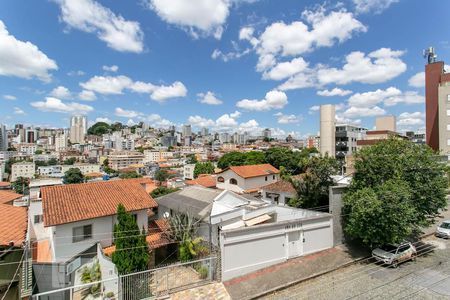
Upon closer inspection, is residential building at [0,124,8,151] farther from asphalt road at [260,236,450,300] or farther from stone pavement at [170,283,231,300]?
asphalt road at [260,236,450,300]

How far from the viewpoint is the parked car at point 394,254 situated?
13.9m

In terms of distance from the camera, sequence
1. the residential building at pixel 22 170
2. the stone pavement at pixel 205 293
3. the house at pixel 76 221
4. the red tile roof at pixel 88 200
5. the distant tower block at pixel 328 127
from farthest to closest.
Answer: the residential building at pixel 22 170
the distant tower block at pixel 328 127
the red tile roof at pixel 88 200
the house at pixel 76 221
the stone pavement at pixel 205 293

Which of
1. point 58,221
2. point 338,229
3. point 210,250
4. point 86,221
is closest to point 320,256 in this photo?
point 338,229

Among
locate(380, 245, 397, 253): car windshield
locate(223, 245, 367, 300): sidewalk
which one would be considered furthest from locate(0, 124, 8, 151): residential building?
locate(380, 245, 397, 253): car windshield

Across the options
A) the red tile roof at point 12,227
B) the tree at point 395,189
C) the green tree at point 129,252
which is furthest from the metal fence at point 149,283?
the tree at point 395,189

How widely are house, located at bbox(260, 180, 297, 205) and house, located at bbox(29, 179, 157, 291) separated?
44.4ft

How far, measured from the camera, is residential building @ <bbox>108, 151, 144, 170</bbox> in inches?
5379

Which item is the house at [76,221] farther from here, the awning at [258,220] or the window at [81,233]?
the awning at [258,220]

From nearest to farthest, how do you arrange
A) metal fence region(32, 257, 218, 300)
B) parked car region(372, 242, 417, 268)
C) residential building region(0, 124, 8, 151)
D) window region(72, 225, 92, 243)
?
metal fence region(32, 257, 218, 300) → parked car region(372, 242, 417, 268) → window region(72, 225, 92, 243) → residential building region(0, 124, 8, 151)

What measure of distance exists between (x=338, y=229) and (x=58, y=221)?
17322mm

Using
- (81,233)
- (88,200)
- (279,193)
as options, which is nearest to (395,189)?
(279,193)

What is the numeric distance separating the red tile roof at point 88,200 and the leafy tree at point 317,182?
11653mm

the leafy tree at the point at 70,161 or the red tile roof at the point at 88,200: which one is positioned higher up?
the red tile roof at the point at 88,200

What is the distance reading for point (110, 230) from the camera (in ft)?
57.2
